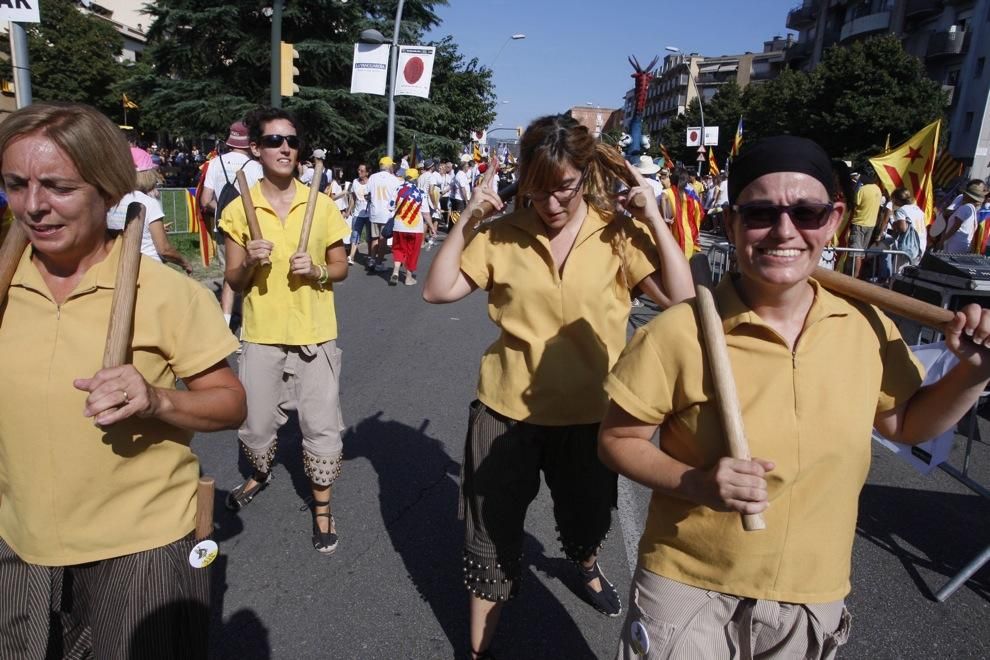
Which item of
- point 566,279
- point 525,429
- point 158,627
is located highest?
point 566,279

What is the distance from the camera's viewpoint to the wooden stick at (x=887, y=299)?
62.4 inches

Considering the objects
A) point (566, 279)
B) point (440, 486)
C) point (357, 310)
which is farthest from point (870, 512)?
point (357, 310)

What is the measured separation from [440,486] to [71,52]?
4110 centimetres

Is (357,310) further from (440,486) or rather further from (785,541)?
(785,541)

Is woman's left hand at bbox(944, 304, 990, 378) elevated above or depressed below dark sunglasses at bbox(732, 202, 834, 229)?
below

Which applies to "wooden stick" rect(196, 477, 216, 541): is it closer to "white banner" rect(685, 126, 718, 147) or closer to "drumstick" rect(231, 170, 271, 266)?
"drumstick" rect(231, 170, 271, 266)

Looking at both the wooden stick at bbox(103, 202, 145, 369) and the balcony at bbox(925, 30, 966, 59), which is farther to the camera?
the balcony at bbox(925, 30, 966, 59)

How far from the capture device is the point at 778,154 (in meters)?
1.56

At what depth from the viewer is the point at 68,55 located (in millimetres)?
36156

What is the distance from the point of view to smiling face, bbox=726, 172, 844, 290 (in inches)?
60.7

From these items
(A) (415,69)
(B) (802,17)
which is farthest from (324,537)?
(B) (802,17)

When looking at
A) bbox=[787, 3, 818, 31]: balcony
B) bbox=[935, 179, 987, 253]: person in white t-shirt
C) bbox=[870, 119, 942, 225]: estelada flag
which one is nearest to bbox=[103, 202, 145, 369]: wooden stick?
bbox=[870, 119, 942, 225]: estelada flag

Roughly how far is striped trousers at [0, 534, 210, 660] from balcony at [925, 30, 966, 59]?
4969 cm

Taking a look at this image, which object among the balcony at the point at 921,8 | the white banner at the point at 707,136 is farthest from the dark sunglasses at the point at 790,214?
the balcony at the point at 921,8
